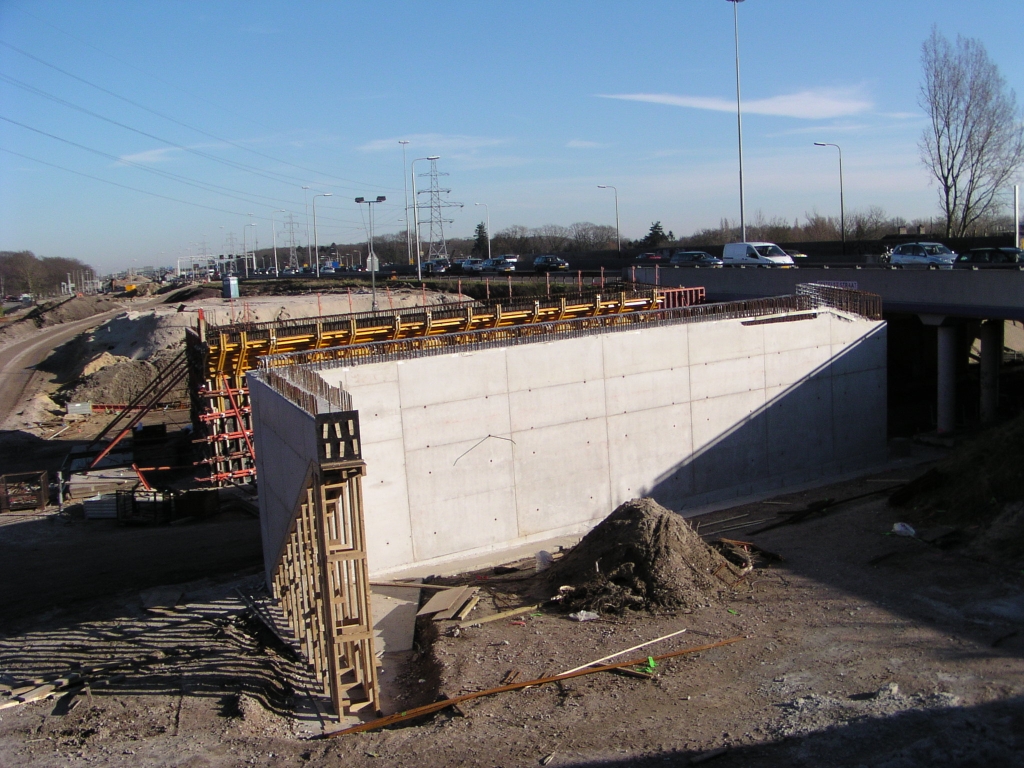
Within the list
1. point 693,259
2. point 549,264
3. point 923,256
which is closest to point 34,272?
point 549,264

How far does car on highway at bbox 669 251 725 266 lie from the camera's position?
134ft

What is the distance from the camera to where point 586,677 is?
386 inches

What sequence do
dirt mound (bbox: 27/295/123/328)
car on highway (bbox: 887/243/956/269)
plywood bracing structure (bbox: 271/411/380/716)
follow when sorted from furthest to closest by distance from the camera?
dirt mound (bbox: 27/295/123/328)
car on highway (bbox: 887/243/956/269)
plywood bracing structure (bbox: 271/411/380/716)

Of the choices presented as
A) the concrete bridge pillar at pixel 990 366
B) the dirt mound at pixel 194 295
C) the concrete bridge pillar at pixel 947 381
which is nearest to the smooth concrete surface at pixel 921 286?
the concrete bridge pillar at pixel 947 381

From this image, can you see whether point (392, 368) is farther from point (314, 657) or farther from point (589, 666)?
point (589, 666)

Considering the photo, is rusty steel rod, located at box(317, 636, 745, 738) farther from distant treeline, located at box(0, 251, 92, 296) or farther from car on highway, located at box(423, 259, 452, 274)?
distant treeline, located at box(0, 251, 92, 296)

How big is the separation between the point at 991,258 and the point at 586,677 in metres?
25.1

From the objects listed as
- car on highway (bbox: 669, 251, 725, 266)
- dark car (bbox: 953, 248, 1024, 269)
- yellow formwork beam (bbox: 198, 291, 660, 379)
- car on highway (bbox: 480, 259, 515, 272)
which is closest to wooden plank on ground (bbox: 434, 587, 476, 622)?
yellow formwork beam (bbox: 198, 291, 660, 379)

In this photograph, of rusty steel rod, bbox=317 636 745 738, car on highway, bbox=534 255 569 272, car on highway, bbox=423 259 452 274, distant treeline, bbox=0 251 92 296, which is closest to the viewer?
rusty steel rod, bbox=317 636 745 738

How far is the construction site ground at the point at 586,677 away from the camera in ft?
27.0

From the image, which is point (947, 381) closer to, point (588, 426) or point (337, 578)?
point (588, 426)

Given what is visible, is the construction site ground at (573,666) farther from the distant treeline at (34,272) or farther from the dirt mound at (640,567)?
the distant treeline at (34,272)

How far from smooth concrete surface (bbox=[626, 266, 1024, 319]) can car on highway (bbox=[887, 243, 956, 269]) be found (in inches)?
256

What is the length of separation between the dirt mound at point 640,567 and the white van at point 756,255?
996 inches
